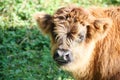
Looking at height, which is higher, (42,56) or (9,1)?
(9,1)

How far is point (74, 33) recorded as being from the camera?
6.50 m

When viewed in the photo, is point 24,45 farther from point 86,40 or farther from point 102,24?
point 102,24

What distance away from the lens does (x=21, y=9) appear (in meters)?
9.59

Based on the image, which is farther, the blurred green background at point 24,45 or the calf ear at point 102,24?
the blurred green background at point 24,45

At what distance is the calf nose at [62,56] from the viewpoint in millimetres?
6438

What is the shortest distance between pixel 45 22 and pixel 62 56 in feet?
2.51

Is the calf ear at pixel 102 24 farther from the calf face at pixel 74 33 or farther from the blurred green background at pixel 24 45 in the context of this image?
the blurred green background at pixel 24 45

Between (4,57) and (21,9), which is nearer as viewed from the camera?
(4,57)

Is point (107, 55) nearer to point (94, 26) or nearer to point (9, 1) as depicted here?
point (94, 26)

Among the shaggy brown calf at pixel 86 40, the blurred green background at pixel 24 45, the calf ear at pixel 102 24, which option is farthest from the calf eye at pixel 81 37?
the blurred green background at pixel 24 45

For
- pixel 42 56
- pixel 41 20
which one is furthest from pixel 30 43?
pixel 41 20

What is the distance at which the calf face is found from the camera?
6496 millimetres

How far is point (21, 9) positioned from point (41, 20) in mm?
2695

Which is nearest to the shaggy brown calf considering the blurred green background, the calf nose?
the calf nose
